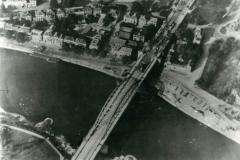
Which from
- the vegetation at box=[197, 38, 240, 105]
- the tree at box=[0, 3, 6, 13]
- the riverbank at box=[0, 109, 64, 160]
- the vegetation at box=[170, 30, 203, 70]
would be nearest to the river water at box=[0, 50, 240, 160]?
the riverbank at box=[0, 109, 64, 160]

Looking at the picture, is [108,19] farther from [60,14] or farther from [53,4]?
[53,4]

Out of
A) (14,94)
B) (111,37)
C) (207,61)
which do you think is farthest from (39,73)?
(207,61)

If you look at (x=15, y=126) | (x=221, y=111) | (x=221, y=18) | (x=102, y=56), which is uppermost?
(x=221, y=18)

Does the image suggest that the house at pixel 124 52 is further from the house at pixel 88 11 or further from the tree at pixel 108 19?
the house at pixel 88 11

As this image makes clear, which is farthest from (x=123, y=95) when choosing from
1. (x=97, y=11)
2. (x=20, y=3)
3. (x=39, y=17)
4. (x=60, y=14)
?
(x=20, y=3)

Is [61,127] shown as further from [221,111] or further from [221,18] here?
[221,18]

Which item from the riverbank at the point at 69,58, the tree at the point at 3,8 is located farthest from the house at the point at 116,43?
the tree at the point at 3,8
